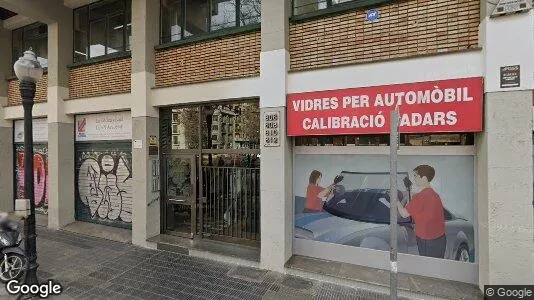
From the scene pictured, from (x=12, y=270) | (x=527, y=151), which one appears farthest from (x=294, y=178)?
(x=12, y=270)

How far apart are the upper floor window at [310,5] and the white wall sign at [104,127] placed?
489cm

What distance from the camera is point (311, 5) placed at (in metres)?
5.72

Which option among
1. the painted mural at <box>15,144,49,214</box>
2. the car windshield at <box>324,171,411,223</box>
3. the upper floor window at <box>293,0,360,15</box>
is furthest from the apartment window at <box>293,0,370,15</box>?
the painted mural at <box>15,144,49,214</box>

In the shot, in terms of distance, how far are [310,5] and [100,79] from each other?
18.5 ft

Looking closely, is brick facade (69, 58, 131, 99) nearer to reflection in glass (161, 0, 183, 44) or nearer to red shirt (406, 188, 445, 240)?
reflection in glass (161, 0, 183, 44)

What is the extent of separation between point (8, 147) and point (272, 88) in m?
9.82

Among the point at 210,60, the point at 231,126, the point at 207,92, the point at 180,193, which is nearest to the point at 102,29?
the point at 210,60

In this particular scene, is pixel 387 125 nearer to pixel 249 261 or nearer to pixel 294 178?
pixel 294 178

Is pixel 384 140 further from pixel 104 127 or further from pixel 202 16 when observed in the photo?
pixel 104 127

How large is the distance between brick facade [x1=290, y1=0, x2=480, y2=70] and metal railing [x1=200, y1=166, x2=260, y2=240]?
253 centimetres

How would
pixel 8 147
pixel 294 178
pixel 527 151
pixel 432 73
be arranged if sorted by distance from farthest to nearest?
pixel 8 147 < pixel 294 178 < pixel 432 73 < pixel 527 151

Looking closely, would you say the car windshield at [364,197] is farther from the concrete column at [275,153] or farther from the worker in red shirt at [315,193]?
the concrete column at [275,153]

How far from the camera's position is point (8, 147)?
10117mm

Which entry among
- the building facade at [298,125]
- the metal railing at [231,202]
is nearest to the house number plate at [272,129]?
the building facade at [298,125]
